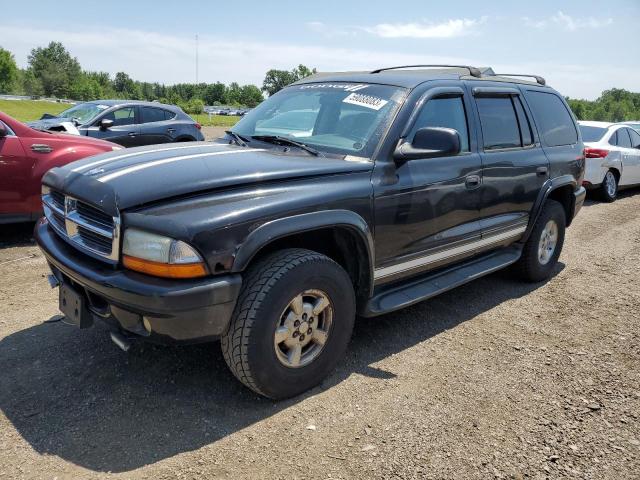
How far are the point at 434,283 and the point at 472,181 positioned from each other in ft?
2.69

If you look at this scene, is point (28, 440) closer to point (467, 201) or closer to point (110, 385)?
point (110, 385)

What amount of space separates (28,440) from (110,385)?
557mm

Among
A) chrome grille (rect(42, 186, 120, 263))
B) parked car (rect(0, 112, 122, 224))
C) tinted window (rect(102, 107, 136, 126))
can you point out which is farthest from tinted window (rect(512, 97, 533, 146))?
tinted window (rect(102, 107, 136, 126))

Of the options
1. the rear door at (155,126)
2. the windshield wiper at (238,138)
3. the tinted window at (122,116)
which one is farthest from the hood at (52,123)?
the windshield wiper at (238,138)

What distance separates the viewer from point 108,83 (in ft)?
468

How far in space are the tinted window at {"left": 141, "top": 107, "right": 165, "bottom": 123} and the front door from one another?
8927 mm

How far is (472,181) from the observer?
3.96 metres

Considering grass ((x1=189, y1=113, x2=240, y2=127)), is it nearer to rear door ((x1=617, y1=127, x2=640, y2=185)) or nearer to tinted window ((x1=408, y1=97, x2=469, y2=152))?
rear door ((x1=617, y1=127, x2=640, y2=185))

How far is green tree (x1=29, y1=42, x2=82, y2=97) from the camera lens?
110812 millimetres

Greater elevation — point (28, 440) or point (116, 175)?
point (116, 175)

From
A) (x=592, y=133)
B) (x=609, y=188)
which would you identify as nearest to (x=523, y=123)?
(x=609, y=188)

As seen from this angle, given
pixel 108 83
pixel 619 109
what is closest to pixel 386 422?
pixel 619 109

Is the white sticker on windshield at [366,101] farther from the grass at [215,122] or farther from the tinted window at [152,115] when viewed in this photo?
the grass at [215,122]

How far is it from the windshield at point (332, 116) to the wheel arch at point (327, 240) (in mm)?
539
